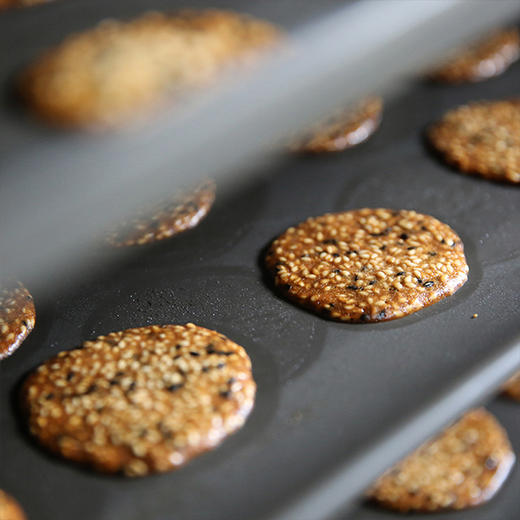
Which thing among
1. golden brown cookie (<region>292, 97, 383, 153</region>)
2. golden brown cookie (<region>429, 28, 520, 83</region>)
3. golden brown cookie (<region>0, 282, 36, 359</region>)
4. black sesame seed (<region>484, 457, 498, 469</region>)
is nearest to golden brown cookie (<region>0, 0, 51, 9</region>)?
golden brown cookie (<region>0, 282, 36, 359</region>)

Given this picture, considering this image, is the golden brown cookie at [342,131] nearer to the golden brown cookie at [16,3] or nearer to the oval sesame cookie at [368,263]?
the oval sesame cookie at [368,263]

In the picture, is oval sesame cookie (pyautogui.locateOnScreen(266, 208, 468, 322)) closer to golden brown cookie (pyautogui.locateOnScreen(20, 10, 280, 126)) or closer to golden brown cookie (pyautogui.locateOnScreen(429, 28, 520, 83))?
golden brown cookie (pyautogui.locateOnScreen(20, 10, 280, 126))

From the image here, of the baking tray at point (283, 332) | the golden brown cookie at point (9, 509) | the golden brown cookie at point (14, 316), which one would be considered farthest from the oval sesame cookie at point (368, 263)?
the golden brown cookie at point (9, 509)

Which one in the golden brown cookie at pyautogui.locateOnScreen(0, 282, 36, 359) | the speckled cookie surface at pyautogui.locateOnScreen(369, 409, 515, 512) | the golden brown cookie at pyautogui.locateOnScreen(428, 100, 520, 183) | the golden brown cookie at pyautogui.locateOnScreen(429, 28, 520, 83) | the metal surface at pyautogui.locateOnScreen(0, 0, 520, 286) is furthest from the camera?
the golden brown cookie at pyautogui.locateOnScreen(429, 28, 520, 83)

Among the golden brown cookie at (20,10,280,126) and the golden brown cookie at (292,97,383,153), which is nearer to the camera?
the golden brown cookie at (20,10,280,126)

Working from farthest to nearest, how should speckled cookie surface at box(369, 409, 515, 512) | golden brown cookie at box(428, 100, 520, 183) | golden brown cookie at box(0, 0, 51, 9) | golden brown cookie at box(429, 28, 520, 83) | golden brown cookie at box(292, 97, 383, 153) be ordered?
golden brown cookie at box(429, 28, 520, 83) → golden brown cookie at box(292, 97, 383, 153) → golden brown cookie at box(428, 100, 520, 183) → speckled cookie surface at box(369, 409, 515, 512) → golden brown cookie at box(0, 0, 51, 9)

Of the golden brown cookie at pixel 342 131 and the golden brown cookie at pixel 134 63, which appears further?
the golden brown cookie at pixel 342 131
